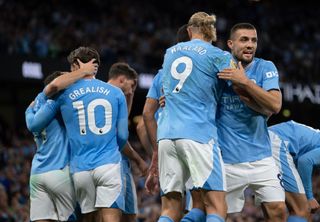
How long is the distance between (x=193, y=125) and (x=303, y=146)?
2051mm

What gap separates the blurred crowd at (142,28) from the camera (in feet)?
60.1

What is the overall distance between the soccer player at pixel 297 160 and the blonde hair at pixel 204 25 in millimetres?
1654

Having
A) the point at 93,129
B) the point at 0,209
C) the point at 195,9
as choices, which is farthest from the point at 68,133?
the point at 195,9

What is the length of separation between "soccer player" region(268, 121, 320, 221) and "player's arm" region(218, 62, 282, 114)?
1199mm

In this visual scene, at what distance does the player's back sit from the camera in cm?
807

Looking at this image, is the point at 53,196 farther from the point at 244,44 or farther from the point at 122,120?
the point at 244,44

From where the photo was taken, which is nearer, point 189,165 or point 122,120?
point 189,165

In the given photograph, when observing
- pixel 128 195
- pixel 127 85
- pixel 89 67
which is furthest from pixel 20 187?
pixel 89 67

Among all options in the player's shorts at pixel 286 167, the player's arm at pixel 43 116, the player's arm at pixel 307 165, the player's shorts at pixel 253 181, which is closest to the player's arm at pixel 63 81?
the player's arm at pixel 43 116

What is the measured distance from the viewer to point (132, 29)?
22.0 m

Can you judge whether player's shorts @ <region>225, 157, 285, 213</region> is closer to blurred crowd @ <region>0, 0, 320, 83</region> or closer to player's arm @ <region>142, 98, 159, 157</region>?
player's arm @ <region>142, 98, 159, 157</region>

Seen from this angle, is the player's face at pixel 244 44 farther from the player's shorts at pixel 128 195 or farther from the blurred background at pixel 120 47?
the blurred background at pixel 120 47

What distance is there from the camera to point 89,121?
7.23 m

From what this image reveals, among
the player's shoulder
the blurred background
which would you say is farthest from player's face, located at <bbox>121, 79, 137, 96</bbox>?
the blurred background
